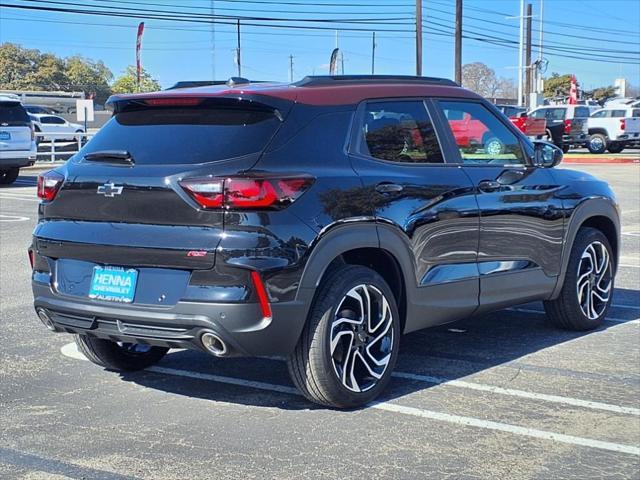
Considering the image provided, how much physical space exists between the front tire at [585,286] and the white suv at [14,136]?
16971mm

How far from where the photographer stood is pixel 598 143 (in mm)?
35719

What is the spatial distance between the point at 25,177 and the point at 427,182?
21702 mm

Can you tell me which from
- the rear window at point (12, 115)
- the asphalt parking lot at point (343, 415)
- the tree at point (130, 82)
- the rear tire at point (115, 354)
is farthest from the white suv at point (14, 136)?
the tree at point (130, 82)

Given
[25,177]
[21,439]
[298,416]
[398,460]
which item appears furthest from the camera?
[25,177]

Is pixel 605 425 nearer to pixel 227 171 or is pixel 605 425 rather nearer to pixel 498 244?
pixel 498 244

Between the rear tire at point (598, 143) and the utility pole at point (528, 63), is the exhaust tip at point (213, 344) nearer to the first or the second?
the rear tire at point (598, 143)

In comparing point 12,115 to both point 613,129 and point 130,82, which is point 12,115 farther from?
point 130,82

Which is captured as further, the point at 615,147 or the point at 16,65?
the point at 16,65

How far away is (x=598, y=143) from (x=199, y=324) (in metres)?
33.8

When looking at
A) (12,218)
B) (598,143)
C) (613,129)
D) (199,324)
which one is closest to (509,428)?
(199,324)

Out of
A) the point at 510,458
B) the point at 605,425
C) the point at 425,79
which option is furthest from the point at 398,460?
the point at 425,79

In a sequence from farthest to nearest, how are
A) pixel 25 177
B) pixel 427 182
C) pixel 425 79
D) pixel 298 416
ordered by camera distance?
pixel 25 177 < pixel 425 79 < pixel 427 182 < pixel 298 416

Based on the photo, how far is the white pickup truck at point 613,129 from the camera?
3491 cm

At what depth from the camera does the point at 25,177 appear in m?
25.0
